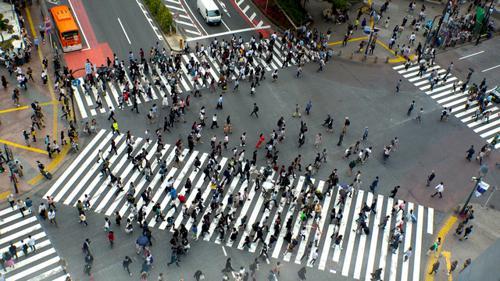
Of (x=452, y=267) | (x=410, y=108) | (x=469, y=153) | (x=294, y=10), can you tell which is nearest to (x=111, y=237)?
(x=452, y=267)

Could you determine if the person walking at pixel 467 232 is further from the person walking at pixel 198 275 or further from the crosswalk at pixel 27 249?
the crosswalk at pixel 27 249

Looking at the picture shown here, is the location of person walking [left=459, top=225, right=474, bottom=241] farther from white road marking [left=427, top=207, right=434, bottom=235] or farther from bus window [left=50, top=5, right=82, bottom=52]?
bus window [left=50, top=5, right=82, bottom=52]

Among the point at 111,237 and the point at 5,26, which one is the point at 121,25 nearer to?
the point at 5,26

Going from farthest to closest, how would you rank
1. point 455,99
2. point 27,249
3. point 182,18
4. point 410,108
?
1. point 182,18
2. point 455,99
3. point 410,108
4. point 27,249

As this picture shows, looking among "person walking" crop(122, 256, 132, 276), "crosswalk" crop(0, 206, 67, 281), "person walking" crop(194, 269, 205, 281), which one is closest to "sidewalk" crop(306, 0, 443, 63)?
"person walking" crop(194, 269, 205, 281)

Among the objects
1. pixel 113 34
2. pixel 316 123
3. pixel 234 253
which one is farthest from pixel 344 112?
pixel 113 34
